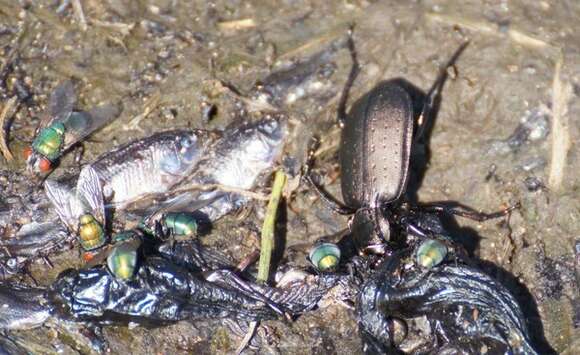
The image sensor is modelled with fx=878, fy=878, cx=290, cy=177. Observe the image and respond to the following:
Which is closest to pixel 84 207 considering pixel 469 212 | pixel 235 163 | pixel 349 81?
pixel 235 163

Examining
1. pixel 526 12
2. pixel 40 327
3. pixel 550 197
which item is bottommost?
pixel 550 197

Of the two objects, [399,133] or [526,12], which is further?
[526,12]

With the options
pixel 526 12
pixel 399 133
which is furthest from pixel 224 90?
pixel 526 12

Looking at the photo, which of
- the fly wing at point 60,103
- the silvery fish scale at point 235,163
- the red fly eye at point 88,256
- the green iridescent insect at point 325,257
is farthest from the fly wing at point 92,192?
the green iridescent insect at point 325,257

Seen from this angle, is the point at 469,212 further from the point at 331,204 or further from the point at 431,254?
the point at 331,204

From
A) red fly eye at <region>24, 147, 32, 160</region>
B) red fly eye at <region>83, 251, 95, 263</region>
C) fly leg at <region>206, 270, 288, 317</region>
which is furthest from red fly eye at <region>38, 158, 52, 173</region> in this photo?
fly leg at <region>206, 270, 288, 317</region>

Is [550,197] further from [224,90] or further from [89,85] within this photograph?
[89,85]

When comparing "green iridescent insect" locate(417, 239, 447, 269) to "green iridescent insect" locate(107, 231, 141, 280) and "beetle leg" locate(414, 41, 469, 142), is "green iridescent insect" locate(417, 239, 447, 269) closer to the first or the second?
"beetle leg" locate(414, 41, 469, 142)
